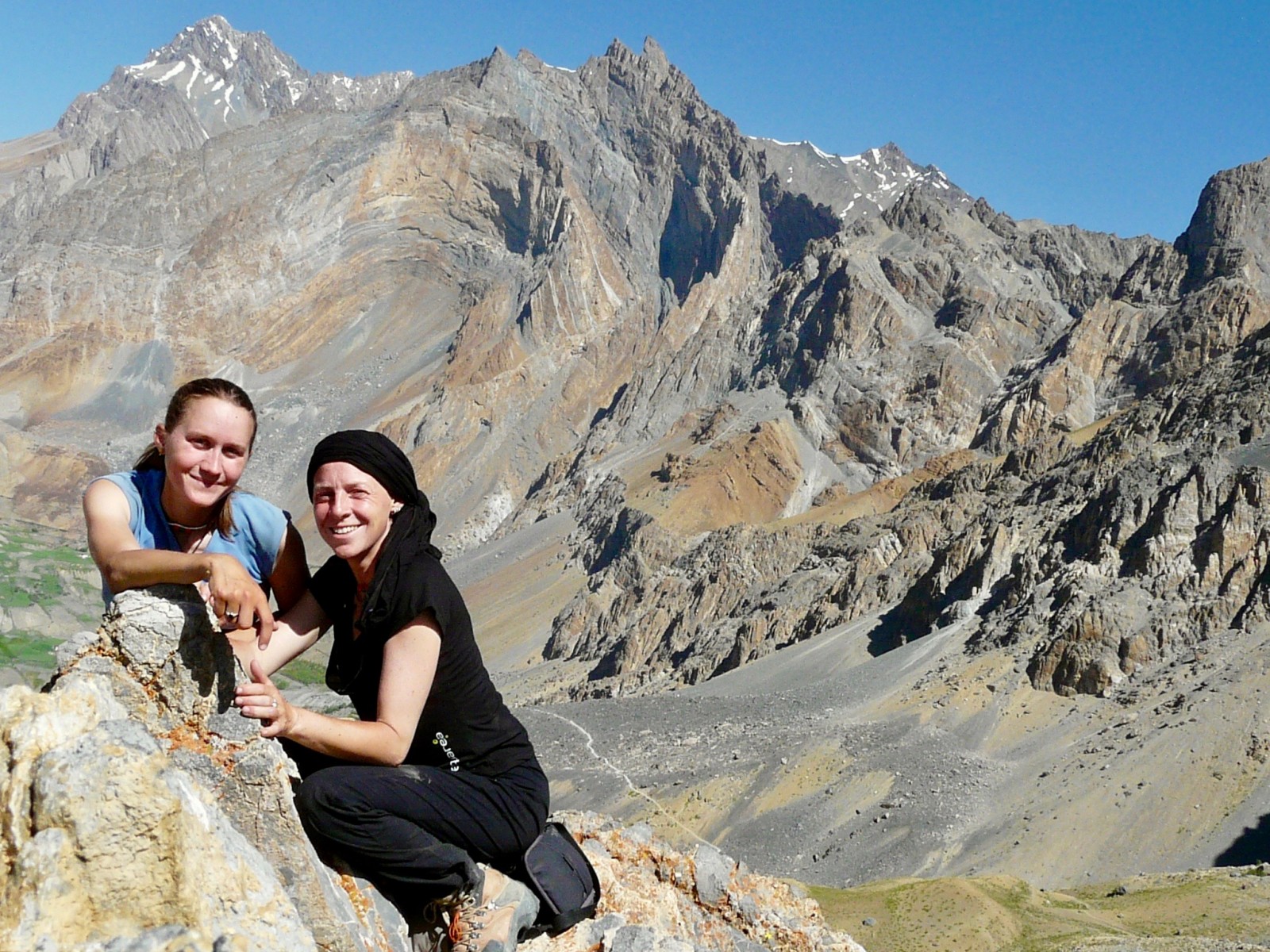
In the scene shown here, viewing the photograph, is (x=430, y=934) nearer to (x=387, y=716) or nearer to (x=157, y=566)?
(x=387, y=716)

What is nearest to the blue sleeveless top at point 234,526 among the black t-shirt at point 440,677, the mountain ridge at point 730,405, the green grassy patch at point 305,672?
the black t-shirt at point 440,677

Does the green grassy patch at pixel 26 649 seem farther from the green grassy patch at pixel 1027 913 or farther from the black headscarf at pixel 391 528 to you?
the black headscarf at pixel 391 528

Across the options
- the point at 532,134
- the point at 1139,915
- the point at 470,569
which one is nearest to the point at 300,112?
the point at 532,134

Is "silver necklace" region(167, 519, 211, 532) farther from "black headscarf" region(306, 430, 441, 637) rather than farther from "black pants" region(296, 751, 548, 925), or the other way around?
"black pants" region(296, 751, 548, 925)

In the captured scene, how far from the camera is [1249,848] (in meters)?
34.0

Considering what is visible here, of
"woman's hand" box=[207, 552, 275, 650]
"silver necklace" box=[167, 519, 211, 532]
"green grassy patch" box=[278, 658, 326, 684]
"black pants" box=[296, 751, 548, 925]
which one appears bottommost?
"green grassy patch" box=[278, 658, 326, 684]

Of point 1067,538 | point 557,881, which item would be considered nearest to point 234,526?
point 557,881

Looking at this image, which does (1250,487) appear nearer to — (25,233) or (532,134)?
(532,134)

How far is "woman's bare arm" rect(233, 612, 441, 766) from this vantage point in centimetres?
482

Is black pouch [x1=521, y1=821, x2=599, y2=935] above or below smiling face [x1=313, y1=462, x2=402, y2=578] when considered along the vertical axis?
below

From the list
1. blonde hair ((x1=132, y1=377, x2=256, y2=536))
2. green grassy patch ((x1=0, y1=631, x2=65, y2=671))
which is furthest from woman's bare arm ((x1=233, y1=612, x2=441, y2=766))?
green grassy patch ((x1=0, y1=631, x2=65, y2=671))

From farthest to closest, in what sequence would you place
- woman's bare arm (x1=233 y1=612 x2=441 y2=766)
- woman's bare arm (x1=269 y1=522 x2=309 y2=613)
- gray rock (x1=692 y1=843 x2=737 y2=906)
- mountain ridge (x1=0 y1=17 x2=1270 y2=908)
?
mountain ridge (x1=0 y1=17 x2=1270 y2=908) → gray rock (x1=692 y1=843 x2=737 y2=906) → woman's bare arm (x1=269 y1=522 x2=309 y2=613) → woman's bare arm (x1=233 y1=612 x2=441 y2=766)

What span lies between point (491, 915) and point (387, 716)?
1543 mm

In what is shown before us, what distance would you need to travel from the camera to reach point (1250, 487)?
48.8 meters
